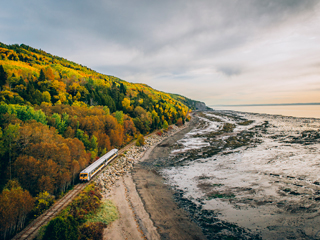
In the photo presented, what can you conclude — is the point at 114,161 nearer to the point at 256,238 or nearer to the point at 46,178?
the point at 46,178

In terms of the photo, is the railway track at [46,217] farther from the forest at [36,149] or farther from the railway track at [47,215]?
the forest at [36,149]

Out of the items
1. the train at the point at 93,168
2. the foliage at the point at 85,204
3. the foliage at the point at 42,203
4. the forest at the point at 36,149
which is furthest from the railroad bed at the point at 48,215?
the foliage at the point at 85,204

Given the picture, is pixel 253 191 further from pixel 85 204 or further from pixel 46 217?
pixel 46 217

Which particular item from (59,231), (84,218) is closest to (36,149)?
(84,218)

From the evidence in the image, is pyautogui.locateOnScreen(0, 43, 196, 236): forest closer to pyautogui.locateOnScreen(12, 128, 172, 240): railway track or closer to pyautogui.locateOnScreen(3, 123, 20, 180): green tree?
pyautogui.locateOnScreen(3, 123, 20, 180): green tree

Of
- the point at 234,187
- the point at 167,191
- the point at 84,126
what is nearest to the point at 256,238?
the point at 234,187

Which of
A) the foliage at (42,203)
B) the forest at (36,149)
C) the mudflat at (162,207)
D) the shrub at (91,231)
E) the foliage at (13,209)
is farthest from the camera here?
the foliage at (42,203)

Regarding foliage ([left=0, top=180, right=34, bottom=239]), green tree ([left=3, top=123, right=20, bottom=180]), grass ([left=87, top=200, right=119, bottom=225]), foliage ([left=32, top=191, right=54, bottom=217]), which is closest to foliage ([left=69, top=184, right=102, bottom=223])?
grass ([left=87, top=200, right=119, bottom=225])

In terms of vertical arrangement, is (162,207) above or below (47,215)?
below
